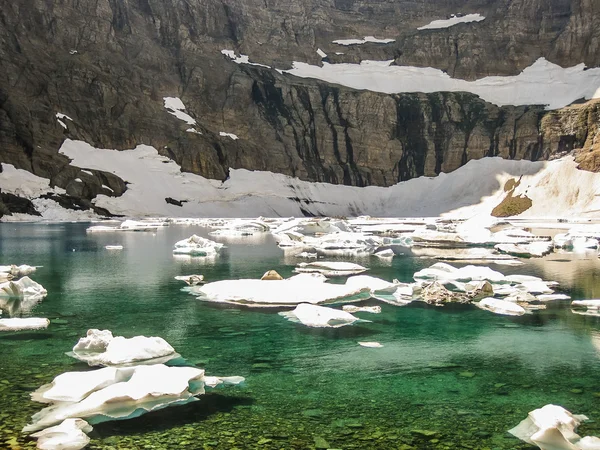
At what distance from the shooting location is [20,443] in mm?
6848

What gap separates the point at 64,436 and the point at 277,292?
10.1 m

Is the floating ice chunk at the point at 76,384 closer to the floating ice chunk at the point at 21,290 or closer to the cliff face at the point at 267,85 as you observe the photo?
the floating ice chunk at the point at 21,290

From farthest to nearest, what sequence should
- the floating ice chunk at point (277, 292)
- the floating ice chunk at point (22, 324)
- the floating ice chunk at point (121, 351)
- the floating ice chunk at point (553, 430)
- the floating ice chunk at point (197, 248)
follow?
the floating ice chunk at point (197, 248), the floating ice chunk at point (277, 292), the floating ice chunk at point (22, 324), the floating ice chunk at point (121, 351), the floating ice chunk at point (553, 430)

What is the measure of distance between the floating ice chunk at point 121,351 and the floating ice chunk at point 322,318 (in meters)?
3.90

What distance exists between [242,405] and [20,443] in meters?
3.05

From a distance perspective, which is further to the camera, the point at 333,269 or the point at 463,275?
the point at 333,269

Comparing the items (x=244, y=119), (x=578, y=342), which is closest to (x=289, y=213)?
(x=244, y=119)

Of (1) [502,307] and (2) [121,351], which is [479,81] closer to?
(1) [502,307]

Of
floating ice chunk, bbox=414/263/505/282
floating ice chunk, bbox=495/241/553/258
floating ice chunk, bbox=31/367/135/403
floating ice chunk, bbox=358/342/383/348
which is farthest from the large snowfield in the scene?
floating ice chunk, bbox=31/367/135/403

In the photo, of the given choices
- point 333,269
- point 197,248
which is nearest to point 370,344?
point 333,269

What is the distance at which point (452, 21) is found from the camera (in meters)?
129

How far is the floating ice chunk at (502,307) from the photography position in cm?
1548

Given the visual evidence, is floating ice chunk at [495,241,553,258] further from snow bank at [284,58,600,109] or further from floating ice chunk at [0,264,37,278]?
snow bank at [284,58,600,109]

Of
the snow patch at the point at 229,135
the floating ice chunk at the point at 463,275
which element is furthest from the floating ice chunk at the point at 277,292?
the snow patch at the point at 229,135
